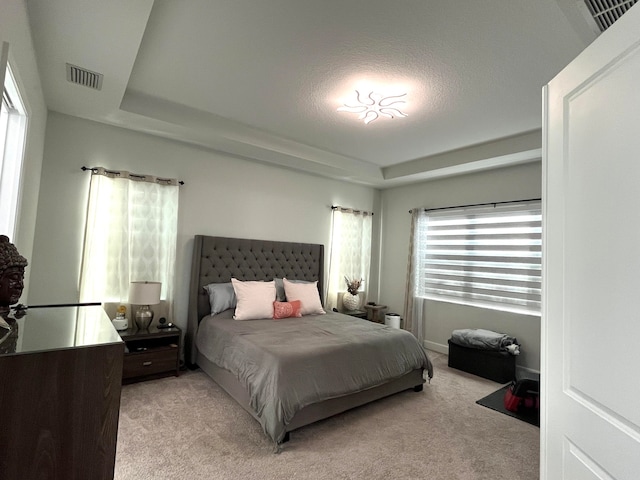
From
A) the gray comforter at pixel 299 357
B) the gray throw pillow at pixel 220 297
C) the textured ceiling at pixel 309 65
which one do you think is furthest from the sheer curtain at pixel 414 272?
the gray throw pillow at pixel 220 297

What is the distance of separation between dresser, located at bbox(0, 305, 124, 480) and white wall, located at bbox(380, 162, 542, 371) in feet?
14.3

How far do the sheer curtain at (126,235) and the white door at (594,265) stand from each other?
360 cm

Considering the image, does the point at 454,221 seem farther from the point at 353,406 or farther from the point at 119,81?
the point at 119,81

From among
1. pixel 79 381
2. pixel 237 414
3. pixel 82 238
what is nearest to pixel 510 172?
pixel 237 414

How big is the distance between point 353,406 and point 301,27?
2.90 m

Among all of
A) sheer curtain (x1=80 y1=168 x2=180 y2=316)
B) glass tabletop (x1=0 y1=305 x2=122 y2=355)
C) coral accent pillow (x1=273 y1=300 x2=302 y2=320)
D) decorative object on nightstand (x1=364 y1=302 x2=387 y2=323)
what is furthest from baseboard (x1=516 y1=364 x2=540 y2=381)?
glass tabletop (x1=0 y1=305 x2=122 y2=355)

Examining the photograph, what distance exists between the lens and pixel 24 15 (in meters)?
1.77

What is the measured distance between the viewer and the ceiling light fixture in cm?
294

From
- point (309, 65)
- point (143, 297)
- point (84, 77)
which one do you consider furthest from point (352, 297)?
point (84, 77)

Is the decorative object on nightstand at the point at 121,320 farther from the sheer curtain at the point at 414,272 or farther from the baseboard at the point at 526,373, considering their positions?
the baseboard at the point at 526,373

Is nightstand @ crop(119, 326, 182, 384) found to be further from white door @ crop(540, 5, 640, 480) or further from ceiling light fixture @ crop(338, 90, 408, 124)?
white door @ crop(540, 5, 640, 480)

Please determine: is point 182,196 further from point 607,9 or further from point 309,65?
point 607,9

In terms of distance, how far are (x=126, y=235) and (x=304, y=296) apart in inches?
83.1

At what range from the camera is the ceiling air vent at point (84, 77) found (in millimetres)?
2402
